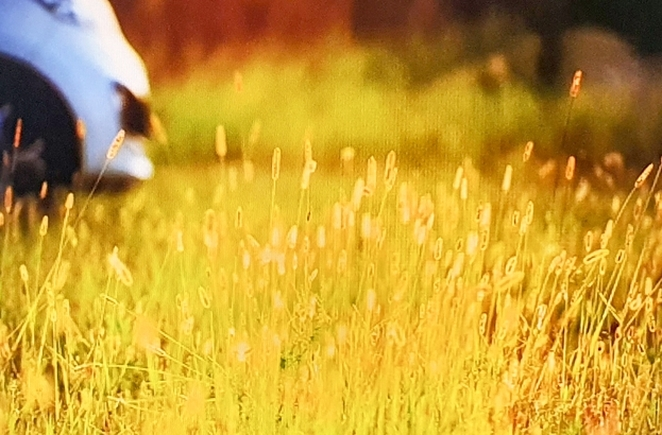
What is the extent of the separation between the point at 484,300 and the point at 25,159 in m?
0.67

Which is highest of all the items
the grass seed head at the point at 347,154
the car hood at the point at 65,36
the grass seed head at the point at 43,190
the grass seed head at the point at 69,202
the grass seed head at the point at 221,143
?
the car hood at the point at 65,36

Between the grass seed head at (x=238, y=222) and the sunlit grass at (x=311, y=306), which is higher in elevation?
the grass seed head at (x=238, y=222)

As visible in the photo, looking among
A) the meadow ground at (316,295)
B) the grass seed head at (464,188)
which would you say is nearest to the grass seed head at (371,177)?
the meadow ground at (316,295)

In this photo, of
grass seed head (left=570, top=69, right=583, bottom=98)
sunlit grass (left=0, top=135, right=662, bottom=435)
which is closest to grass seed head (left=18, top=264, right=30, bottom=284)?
sunlit grass (left=0, top=135, right=662, bottom=435)

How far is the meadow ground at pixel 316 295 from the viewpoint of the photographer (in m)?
1.12

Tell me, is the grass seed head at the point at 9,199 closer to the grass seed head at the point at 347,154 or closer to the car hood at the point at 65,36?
the car hood at the point at 65,36

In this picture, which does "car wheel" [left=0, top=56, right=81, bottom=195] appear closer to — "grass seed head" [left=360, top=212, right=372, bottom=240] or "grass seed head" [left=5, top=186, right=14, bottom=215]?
"grass seed head" [left=5, top=186, right=14, bottom=215]

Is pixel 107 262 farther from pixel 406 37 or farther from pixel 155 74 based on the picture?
pixel 406 37

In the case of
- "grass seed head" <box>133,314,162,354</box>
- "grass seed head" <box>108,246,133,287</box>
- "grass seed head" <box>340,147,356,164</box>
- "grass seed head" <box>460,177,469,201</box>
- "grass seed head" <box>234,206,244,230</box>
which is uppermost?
"grass seed head" <box>340,147,356,164</box>

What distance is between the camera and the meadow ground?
1.12 metres

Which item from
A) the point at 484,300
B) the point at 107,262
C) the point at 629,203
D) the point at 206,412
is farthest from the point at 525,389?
the point at 107,262

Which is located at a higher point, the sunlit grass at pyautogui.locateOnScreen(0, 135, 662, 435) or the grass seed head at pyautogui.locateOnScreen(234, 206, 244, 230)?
the grass seed head at pyautogui.locateOnScreen(234, 206, 244, 230)

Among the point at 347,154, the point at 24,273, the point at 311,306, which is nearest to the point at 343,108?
the point at 347,154

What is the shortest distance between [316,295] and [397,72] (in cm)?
34
